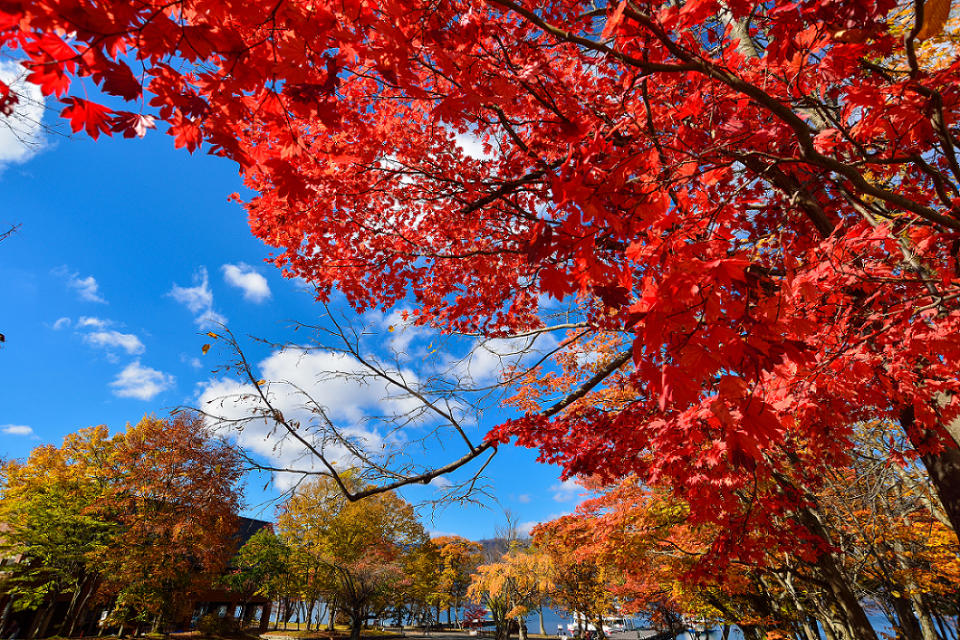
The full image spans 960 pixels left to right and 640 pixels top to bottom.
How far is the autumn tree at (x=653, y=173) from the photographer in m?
2.05

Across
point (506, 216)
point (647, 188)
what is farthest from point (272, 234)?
point (647, 188)

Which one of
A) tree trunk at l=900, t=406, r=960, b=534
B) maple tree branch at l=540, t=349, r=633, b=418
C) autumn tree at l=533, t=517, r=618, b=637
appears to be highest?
maple tree branch at l=540, t=349, r=633, b=418

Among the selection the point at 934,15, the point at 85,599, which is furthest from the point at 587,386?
the point at 85,599

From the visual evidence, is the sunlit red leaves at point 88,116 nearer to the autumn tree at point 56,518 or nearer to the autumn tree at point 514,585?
the autumn tree at point 56,518

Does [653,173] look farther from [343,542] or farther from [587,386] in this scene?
[343,542]

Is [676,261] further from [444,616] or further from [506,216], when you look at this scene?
[444,616]

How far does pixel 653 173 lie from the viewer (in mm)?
2543

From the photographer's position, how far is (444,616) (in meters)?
76.9

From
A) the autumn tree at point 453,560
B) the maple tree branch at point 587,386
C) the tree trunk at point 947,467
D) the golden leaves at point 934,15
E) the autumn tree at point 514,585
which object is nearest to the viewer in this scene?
the golden leaves at point 934,15

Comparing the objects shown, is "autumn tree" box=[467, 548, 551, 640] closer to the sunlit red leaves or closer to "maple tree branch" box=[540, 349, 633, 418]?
"maple tree branch" box=[540, 349, 633, 418]

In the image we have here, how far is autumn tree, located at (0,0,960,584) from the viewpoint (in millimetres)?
2047

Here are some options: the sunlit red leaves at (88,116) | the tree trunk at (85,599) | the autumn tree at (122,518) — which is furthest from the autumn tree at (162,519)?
the sunlit red leaves at (88,116)

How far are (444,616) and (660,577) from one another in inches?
3198

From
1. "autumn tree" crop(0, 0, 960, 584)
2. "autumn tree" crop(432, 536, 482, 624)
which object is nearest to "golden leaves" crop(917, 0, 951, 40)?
"autumn tree" crop(0, 0, 960, 584)
